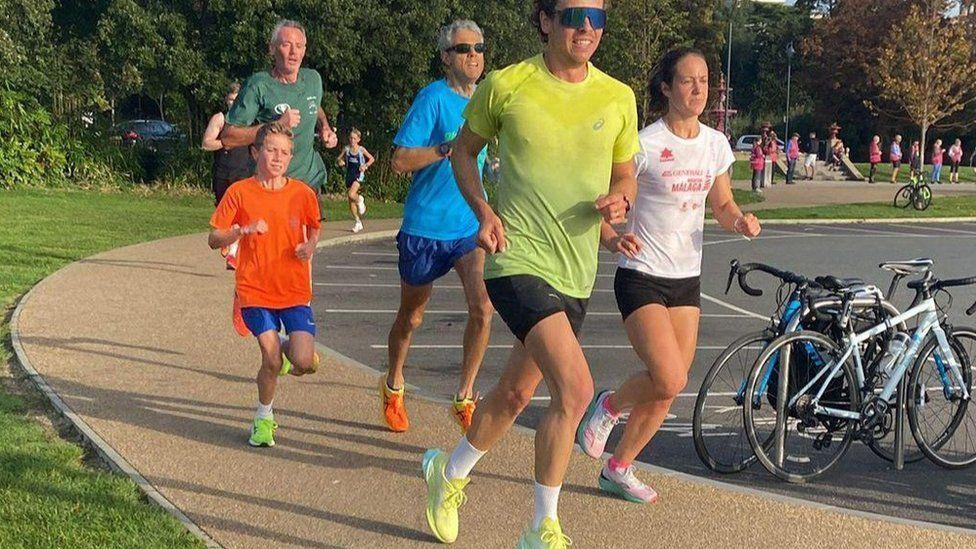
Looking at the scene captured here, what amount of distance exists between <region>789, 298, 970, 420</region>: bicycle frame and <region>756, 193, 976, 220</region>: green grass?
2181 centimetres

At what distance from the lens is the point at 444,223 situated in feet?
20.1

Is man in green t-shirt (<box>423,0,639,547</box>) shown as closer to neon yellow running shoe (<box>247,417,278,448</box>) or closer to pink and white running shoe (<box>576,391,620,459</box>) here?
pink and white running shoe (<box>576,391,620,459</box>)

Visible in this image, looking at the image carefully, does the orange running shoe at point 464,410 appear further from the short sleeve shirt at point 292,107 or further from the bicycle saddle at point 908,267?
the bicycle saddle at point 908,267

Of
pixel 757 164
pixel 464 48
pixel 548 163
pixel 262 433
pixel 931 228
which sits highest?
pixel 464 48

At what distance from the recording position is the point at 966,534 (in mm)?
4840

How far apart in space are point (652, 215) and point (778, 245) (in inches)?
648

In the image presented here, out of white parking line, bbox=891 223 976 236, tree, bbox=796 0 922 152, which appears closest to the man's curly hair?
white parking line, bbox=891 223 976 236

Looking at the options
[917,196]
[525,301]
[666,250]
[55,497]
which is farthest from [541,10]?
[917,196]

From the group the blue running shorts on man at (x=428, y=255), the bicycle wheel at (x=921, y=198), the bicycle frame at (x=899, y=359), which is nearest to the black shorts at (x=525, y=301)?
the blue running shorts on man at (x=428, y=255)

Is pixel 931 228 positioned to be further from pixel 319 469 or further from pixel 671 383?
pixel 319 469

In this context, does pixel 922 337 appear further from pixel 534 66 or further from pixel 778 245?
pixel 778 245

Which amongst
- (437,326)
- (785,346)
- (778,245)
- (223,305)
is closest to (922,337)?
(785,346)

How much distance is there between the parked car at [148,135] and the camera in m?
28.9

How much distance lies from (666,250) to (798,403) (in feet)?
4.32
